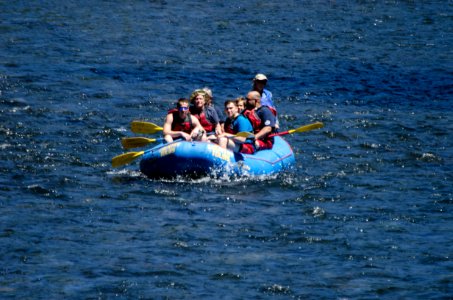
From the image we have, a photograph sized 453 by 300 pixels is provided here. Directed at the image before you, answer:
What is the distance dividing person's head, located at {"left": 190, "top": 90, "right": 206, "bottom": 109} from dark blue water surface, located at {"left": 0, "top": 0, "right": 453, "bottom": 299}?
4.37ft

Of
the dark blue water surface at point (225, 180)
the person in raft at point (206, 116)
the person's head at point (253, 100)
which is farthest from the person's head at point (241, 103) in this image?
the dark blue water surface at point (225, 180)

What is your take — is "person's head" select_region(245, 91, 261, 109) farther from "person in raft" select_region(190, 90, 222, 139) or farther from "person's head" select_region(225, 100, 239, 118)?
"person in raft" select_region(190, 90, 222, 139)

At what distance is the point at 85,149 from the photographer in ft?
63.4

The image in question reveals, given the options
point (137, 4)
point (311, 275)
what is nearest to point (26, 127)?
point (311, 275)

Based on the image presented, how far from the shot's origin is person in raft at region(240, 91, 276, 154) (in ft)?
58.4

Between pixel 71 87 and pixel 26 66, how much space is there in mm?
2352

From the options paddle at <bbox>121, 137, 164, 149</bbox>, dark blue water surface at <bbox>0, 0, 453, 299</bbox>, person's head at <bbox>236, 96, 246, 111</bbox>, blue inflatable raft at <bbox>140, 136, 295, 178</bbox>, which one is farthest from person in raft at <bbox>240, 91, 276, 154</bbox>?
paddle at <bbox>121, 137, 164, 149</bbox>

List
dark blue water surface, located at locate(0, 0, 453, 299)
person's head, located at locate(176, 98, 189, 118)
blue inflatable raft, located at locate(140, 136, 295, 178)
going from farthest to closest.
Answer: person's head, located at locate(176, 98, 189, 118) → blue inflatable raft, located at locate(140, 136, 295, 178) → dark blue water surface, located at locate(0, 0, 453, 299)

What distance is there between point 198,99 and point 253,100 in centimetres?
101

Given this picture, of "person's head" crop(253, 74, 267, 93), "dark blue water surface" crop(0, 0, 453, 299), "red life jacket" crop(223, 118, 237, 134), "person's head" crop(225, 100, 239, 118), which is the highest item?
"person's head" crop(253, 74, 267, 93)

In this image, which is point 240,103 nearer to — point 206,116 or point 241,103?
point 241,103

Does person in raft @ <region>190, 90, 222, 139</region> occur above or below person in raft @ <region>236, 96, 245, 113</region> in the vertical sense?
below

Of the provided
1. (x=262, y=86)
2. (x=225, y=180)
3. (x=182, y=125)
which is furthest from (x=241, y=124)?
(x=262, y=86)

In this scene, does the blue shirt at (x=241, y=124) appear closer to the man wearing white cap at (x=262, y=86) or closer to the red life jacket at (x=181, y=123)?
the red life jacket at (x=181, y=123)
